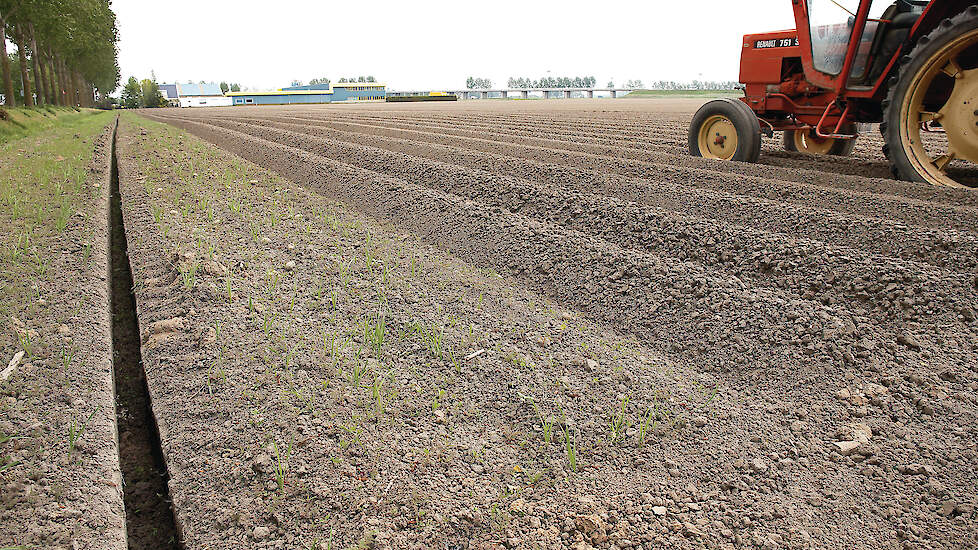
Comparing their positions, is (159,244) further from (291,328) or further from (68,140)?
(68,140)

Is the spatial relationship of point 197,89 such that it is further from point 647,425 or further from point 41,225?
point 647,425

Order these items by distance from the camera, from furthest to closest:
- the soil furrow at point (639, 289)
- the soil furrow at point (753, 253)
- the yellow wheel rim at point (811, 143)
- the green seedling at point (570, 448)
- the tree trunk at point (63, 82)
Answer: the tree trunk at point (63, 82), the yellow wheel rim at point (811, 143), the soil furrow at point (753, 253), the soil furrow at point (639, 289), the green seedling at point (570, 448)

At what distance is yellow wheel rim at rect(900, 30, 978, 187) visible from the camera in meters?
4.39

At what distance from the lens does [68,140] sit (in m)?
12.7

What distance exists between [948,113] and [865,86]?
1145mm

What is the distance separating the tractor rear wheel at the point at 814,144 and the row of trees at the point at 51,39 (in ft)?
80.8

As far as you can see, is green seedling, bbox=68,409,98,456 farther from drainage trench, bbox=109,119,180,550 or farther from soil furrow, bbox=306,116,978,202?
soil furrow, bbox=306,116,978,202

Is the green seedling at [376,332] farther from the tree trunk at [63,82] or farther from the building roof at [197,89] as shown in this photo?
the building roof at [197,89]

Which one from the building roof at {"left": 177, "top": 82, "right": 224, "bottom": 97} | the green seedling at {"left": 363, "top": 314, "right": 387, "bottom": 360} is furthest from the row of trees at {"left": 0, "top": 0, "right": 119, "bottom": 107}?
the building roof at {"left": 177, "top": 82, "right": 224, "bottom": 97}

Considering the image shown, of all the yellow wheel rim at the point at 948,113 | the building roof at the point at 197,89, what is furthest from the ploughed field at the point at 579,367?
the building roof at the point at 197,89

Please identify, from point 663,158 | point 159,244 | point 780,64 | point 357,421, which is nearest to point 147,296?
point 159,244

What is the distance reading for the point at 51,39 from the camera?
95.0 ft

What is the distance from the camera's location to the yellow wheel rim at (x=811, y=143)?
725 centimetres

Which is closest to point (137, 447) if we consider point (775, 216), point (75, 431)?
point (75, 431)
